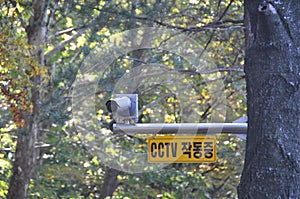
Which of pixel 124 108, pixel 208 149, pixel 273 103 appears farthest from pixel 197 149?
pixel 273 103

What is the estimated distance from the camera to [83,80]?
50.9ft

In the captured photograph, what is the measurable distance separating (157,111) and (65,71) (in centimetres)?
229

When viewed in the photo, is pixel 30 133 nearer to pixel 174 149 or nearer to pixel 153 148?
pixel 153 148

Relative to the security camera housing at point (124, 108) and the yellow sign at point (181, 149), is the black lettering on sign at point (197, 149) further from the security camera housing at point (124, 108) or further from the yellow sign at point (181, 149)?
the security camera housing at point (124, 108)

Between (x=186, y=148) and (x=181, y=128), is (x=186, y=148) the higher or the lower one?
the lower one

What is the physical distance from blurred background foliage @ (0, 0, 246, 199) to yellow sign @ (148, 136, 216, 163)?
5.34m

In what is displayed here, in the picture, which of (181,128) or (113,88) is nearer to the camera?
(181,128)

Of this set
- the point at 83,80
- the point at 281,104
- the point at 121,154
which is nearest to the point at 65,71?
the point at 83,80

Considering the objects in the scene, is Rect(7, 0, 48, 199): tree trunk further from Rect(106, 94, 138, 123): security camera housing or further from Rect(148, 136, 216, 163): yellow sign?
Rect(148, 136, 216, 163): yellow sign

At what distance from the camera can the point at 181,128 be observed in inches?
264

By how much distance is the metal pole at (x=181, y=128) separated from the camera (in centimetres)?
673

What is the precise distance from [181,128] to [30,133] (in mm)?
8842

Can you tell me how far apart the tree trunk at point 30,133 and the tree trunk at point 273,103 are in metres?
9.12

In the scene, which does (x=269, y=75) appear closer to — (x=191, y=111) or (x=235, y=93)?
(x=191, y=111)
